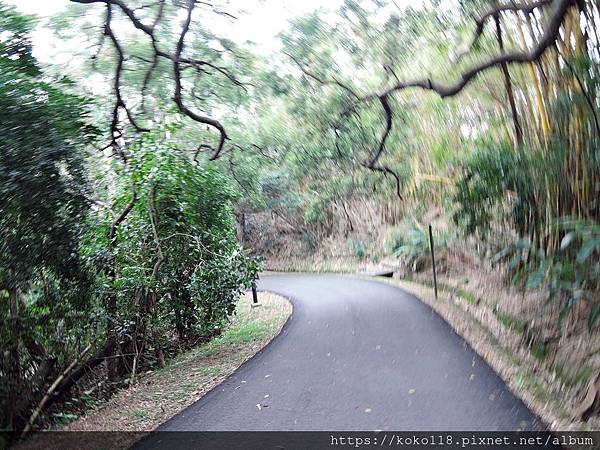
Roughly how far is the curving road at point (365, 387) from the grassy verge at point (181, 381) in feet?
0.98

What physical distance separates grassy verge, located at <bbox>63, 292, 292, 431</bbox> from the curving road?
30 cm

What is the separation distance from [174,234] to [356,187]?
12401 mm

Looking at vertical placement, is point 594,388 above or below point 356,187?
Result: above

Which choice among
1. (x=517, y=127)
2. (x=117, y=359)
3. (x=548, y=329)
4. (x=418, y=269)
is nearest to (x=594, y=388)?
Answer: (x=548, y=329)

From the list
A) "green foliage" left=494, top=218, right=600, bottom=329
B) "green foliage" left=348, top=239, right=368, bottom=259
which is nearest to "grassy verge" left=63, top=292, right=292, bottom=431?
"green foliage" left=494, top=218, right=600, bottom=329

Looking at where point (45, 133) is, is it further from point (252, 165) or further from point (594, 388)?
point (252, 165)

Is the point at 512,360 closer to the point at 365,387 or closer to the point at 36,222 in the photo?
the point at 365,387

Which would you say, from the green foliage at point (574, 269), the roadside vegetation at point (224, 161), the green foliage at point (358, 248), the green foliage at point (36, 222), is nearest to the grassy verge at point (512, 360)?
the roadside vegetation at point (224, 161)

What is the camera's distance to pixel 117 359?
9.84m

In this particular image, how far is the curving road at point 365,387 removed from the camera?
511cm

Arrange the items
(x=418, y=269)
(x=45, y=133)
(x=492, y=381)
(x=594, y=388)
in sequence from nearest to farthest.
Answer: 1. (x=594, y=388)
2. (x=45, y=133)
3. (x=492, y=381)
4. (x=418, y=269)

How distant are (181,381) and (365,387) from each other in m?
3.06

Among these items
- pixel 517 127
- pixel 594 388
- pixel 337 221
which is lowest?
pixel 337 221

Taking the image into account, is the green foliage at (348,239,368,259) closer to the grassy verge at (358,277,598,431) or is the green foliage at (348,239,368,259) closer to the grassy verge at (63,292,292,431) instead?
the grassy verge at (63,292,292,431)
